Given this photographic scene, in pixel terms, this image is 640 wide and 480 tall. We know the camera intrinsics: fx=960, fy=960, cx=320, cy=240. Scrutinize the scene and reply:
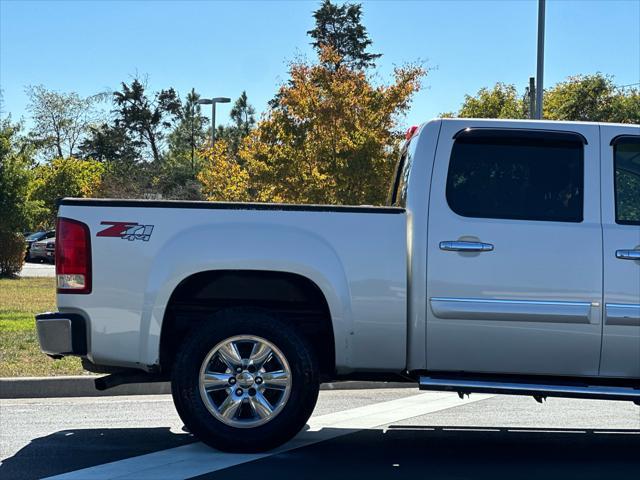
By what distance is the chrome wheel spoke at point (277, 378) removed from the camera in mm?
5930

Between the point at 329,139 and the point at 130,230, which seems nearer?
the point at 130,230

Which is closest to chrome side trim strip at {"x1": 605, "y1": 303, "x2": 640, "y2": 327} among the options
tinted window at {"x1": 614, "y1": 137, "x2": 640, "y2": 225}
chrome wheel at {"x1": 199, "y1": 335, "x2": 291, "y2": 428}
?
tinted window at {"x1": 614, "y1": 137, "x2": 640, "y2": 225}

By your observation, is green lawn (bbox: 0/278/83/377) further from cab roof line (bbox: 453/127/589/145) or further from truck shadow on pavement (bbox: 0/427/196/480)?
cab roof line (bbox: 453/127/589/145)

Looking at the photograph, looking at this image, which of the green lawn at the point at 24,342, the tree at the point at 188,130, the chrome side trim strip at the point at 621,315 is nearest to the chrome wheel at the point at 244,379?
the chrome side trim strip at the point at 621,315

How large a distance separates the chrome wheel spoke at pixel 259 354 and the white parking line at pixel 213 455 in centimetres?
58

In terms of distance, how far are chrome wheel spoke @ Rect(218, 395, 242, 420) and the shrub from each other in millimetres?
24468

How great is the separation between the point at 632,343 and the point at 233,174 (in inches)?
1020

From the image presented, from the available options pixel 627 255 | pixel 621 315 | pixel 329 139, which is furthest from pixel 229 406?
pixel 329 139

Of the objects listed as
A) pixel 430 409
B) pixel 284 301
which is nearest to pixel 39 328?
pixel 284 301

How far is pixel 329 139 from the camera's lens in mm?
23125

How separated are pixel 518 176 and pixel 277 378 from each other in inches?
78.7

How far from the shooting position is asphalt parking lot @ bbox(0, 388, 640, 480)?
18.7 ft

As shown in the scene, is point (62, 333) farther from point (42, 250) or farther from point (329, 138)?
point (42, 250)

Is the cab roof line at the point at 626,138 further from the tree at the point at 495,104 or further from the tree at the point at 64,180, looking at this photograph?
the tree at the point at 64,180
